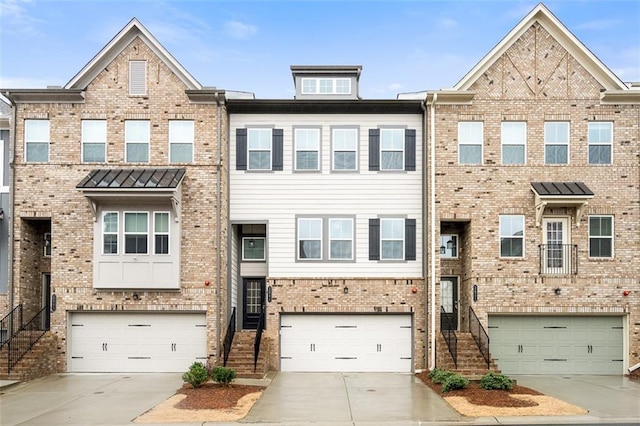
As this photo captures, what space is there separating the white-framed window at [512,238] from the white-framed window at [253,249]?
27.0 feet

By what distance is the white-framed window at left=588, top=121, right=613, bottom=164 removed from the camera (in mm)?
22828

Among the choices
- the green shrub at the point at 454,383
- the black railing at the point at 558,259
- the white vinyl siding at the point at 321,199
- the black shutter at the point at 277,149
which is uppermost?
the black shutter at the point at 277,149

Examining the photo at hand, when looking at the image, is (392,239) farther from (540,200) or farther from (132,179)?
(132,179)

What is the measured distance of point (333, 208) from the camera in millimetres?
23484

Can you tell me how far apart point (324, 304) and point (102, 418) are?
952cm

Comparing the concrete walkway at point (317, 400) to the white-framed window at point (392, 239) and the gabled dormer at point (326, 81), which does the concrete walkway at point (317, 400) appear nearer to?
the white-framed window at point (392, 239)

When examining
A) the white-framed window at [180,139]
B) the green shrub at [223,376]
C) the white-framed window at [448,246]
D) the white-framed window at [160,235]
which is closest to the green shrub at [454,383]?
the green shrub at [223,376]

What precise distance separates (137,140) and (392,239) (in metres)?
8.99

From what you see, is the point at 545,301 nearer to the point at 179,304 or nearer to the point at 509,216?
the point at 509,216

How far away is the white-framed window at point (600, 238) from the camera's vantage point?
22562 millimetres

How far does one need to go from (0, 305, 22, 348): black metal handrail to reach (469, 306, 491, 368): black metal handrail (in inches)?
568

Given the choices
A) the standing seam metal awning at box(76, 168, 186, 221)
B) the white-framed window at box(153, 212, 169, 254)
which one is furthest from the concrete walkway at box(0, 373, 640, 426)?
the standing seam metal awning at box(76, 168, 186, 221)

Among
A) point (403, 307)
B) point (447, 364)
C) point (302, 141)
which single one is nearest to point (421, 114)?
point (302, 141)

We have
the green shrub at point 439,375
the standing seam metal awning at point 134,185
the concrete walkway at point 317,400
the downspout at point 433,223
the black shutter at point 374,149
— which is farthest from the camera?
the black shutter at point 374,149
